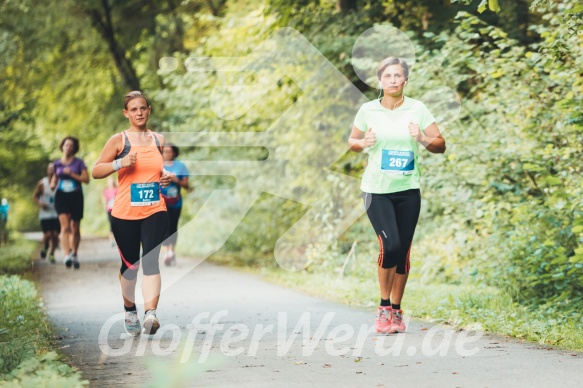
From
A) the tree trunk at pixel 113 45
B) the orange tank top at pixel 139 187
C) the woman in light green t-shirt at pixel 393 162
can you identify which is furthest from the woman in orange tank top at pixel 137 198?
the tree trunk at pixel 113 45

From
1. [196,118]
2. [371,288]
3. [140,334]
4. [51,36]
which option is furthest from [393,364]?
[51,36]

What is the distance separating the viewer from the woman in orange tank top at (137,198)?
732cm

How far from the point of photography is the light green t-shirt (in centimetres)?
708

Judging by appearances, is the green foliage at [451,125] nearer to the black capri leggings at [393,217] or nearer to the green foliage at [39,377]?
the black capri leggings at [393,217]

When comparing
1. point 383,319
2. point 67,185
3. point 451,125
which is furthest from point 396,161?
point 67,185

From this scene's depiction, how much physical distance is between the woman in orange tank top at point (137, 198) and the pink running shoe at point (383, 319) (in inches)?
71.4

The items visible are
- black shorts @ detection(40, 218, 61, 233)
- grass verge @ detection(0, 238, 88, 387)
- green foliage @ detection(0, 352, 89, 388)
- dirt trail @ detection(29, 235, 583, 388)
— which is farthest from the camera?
black shorts @ detection(40, 218, 61, 233)

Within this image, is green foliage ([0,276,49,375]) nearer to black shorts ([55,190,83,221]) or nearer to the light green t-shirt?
the light green t-shirt

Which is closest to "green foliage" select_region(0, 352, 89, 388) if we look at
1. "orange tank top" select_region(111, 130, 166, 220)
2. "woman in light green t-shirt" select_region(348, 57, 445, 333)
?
"orange tank top" select_region(111, 130, 166, 220)

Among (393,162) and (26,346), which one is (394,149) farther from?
(26,346)

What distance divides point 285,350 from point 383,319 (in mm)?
1102

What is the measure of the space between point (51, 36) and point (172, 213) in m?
10.4

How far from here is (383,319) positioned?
23.4 ft

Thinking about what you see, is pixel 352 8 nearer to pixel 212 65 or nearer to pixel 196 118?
pixel 212 65
